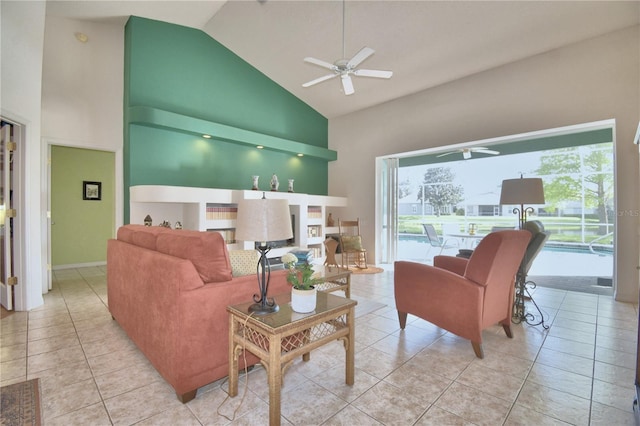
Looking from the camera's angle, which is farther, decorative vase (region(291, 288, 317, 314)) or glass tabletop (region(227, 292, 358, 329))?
decorative vase (region(291, 288, 317, 314))

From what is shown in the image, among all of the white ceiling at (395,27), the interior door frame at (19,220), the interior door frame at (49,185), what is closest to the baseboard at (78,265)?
the interior door frame at (49,185)

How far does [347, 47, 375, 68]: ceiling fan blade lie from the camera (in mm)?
3068

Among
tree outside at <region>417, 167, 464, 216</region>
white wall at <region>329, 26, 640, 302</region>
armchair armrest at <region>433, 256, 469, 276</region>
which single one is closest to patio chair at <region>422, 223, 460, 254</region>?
tree outside at <region>417, 167, 464, 216</region>

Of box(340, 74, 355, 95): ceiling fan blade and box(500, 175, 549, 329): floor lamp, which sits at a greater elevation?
box(340, 74, 355, 95): ceiling fan blade

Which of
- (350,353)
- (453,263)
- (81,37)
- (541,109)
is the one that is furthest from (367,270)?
(81,37)

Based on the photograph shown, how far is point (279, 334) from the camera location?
1.47 m

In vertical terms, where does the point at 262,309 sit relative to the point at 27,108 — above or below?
below

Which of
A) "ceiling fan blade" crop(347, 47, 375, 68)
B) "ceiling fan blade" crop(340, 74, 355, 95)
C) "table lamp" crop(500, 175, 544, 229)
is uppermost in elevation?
"ceiling fan blade" crop(347, 47, 375, 68)

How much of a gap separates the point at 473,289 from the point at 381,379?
96cm

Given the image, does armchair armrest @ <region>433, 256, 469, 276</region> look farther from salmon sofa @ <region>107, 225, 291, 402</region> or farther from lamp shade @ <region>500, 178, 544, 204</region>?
salmon sofa @ <region>107, 225, 291, 402</region>

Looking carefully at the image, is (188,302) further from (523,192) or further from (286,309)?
(523,192)

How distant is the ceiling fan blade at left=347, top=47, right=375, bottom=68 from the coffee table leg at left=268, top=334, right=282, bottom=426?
2.89m

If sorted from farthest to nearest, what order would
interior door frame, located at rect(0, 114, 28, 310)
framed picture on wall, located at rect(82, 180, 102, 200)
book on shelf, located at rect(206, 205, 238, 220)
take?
1. framed picture on wall, located at rect(82, 180, 102, 200)
2. book on shelf, located at rect(206, 205, 238, 220)
3. interior door frame, located at rect(0, 114, 28, 310)

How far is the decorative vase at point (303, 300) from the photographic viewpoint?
1.69m
